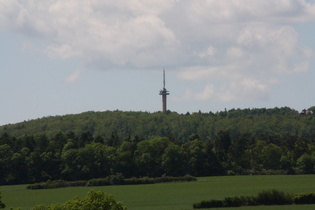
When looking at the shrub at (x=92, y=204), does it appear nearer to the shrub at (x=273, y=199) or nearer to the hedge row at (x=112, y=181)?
the shrub at (x=273, y=199)

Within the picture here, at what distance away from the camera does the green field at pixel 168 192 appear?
388ft

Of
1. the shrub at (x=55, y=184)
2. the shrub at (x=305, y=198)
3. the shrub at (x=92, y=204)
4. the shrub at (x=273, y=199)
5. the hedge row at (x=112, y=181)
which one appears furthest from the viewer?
the hedge row at (x=112, y=181)

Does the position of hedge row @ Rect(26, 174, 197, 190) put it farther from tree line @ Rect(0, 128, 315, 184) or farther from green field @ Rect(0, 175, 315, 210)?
tree line @ Rect(0, 128, 315, 184)

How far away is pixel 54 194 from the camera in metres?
141

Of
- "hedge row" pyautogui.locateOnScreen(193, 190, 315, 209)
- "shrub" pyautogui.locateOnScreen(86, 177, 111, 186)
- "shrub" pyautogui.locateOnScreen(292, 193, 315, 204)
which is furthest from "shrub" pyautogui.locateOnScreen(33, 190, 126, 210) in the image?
"shrub" pyautogui.locateOnScreen(86, 177, 111, 186)

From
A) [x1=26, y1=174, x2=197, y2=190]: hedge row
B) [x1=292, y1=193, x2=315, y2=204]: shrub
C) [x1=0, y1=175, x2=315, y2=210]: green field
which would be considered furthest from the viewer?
[x1=26, y1=174, x2=197, y2=190]: hedge row

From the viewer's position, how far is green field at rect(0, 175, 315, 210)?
118312 mm

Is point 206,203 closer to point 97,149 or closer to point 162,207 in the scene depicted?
point 162,207

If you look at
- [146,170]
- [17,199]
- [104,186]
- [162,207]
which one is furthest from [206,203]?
[146,170]

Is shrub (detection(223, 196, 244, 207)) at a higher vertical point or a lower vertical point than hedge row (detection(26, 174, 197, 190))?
lower

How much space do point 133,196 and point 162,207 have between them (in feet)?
75.1

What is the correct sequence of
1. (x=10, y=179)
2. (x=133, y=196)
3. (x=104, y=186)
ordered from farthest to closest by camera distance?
(x=10, y=179) < (x=104, y=186) < (x=133, y=196)

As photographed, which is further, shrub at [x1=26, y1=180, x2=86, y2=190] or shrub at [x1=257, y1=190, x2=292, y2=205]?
shrub at [x1=26, y1=180, x2=86, y2=190]

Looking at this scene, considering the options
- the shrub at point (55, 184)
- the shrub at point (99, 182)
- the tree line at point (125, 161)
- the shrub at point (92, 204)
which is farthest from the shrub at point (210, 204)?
the tree line at point (125, 161)
